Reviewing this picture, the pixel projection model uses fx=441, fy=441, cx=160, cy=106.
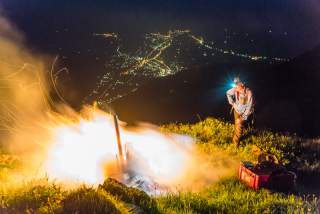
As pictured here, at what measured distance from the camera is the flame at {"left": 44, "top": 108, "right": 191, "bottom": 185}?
38.3 feet

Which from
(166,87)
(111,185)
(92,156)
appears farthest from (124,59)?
(111,185)

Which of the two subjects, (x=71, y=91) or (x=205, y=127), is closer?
(x=205, y=127)

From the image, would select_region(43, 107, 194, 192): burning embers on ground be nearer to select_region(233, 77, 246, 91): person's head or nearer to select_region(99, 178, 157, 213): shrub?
select_region(99, 178, 157, 213): shrub

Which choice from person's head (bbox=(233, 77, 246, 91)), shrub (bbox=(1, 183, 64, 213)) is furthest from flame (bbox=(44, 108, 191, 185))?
shrub (bbox=(1, 183, 64, 213))

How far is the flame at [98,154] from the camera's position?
11.7 metres

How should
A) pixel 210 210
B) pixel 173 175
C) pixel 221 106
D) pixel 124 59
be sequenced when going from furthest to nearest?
1. pixel 124 59
2. pixel 221 106
3. pixel 173 175
4. pixel 210 210

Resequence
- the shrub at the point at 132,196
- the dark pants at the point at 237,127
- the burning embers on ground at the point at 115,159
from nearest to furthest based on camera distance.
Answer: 1. the shrub at the point at 132,196
2. the burning embers on ground at the point at 115,159
3. the dark pants at the point at 237,127

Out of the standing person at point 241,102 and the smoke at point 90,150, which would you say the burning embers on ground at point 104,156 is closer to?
the smoke at point 90,150

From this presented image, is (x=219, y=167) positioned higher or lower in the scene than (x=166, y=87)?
lower

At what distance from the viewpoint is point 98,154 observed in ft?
40.2

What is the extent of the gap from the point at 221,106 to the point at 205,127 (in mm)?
5520

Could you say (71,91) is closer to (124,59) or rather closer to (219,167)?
(124,59)

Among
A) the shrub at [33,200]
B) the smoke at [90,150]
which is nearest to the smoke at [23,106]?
the smoke at [90,150]

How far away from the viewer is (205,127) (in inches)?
590
